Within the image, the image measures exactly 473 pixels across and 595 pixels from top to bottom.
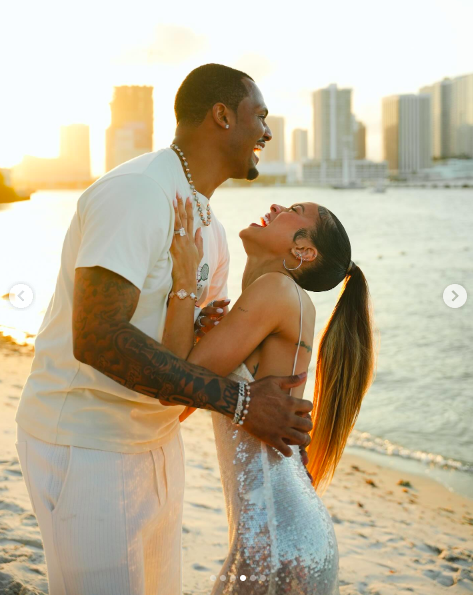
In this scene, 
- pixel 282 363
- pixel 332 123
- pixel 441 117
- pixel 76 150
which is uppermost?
pixel 441 117

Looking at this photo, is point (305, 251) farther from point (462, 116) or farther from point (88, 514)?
point (462, 116)

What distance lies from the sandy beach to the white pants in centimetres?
83

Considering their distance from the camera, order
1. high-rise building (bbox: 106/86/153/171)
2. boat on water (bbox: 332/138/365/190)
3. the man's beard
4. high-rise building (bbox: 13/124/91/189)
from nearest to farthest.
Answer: the man's beard
high-rise building (bbox: 106/86/153/171)
high-rise building (bbox: 13/124/91/189)
boat on water (bbox: 332/138/365/190)

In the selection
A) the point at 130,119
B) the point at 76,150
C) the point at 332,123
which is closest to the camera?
the point at 130,119

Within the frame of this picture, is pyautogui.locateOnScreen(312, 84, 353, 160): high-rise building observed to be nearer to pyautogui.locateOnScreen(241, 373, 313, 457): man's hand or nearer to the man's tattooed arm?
pyautogui.locateOnScreen(241, 373, 313, 457): man's hand

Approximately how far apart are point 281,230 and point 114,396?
99 centimetres

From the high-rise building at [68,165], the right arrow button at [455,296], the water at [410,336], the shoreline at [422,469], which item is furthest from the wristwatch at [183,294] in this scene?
the high-rise building at [68,165]

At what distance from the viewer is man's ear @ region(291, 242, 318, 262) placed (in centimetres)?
258

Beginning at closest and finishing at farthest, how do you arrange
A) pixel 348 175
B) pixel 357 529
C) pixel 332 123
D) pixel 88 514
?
pixel 88 514, pixel 357 529, pixel 348 175, pixel 332 123

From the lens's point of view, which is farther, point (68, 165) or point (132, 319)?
point (68, 165)

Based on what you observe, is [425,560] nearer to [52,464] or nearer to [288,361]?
[288,361]

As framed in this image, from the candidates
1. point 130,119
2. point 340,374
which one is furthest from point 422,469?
point 130,119

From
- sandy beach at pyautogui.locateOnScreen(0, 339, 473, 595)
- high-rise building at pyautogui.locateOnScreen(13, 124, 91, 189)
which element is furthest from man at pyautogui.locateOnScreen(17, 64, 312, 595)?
high-rise building at pyautogui.locateOnScreen(13, 124, 91, 189)

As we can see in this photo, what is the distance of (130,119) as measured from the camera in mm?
31297
